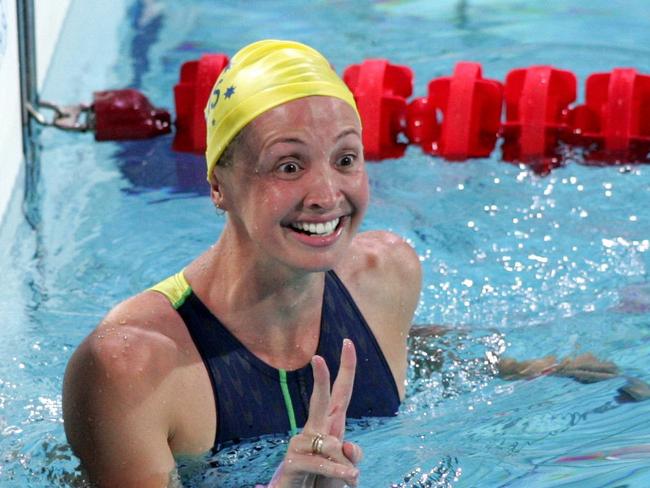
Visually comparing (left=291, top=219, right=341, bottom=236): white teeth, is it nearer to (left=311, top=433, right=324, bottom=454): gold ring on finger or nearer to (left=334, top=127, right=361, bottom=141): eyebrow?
(left=334, top=127, right=361, bottom=141): eyebrow

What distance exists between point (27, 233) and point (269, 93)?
2082 millimetres

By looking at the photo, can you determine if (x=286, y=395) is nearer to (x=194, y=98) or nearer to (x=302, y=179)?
(x=302, y=179)

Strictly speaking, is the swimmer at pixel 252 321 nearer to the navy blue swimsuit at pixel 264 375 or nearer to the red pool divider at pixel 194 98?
the navy blue swimsuit at pixel 264 375

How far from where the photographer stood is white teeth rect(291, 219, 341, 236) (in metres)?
2.24

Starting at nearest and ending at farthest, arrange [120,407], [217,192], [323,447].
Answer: [323,447] → [120,407] → [217,192]

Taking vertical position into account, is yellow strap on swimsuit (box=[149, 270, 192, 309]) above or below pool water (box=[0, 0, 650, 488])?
above

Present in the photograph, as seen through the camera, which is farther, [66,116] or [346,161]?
[66,116]

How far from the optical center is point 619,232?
413 cm

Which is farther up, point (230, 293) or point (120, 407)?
point (230, 293)

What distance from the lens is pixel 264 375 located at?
8.09 ft

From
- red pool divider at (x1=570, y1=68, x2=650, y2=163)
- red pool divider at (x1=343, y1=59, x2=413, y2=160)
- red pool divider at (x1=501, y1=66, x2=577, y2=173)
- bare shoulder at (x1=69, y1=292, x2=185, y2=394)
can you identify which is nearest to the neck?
bare shoulder at (x1=69, y1=292, x2=185, y2=394)

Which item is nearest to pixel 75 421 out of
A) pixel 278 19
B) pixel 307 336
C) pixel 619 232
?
pixel 307 336

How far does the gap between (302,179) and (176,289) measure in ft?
1.26

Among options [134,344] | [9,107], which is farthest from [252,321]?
[9,107]
